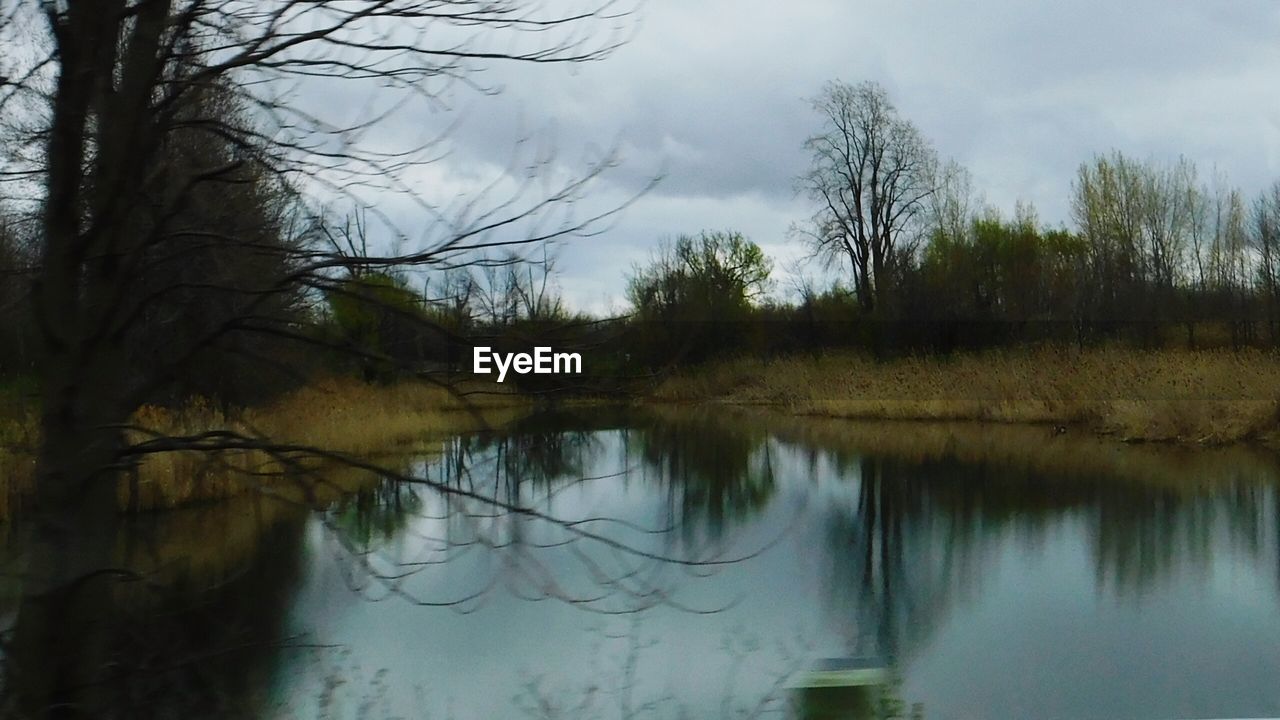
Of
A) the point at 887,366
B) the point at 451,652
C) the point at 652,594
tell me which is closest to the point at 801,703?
the point at 652,594

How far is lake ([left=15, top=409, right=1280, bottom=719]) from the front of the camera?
3.04 metres

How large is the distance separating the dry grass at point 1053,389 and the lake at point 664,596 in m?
5.55

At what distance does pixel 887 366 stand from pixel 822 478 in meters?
12.1

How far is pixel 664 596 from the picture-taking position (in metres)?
2.76

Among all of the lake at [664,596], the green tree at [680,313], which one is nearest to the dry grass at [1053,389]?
the lake at [664,596]

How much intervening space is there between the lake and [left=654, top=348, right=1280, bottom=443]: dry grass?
5549 mm

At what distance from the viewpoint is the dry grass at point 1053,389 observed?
17422mm

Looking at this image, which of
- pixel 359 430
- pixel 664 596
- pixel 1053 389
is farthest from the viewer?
pixel 1053 389

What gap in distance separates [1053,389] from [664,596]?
1988cm

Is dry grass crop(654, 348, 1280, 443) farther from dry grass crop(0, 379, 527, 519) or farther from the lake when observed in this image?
dry grass crop(0, 379, 527, 519)

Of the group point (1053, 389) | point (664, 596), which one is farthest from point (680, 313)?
point (1053, 389)

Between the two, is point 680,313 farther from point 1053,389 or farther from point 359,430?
point 1053,389

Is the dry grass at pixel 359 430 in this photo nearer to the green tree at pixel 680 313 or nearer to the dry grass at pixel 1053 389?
the green tree at pixel 680 313

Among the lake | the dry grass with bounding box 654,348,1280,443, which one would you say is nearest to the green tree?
the lake
